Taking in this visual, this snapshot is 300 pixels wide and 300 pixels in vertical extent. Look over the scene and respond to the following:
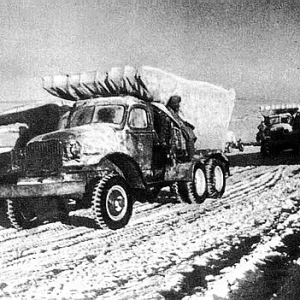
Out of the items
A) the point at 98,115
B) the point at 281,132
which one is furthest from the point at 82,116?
the point at 281,132

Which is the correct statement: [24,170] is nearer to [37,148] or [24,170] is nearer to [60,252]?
[37,148]

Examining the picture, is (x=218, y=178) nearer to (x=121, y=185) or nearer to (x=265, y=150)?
(x=121, y=185)

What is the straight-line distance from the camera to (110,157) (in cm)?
443

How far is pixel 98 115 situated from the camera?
16.1 ft

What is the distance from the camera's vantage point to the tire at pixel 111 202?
4016 millimetres

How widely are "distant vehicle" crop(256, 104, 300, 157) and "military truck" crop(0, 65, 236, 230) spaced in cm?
765

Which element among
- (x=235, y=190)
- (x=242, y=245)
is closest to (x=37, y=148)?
(x=242, y=245)

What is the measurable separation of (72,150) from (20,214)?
85 centimetres

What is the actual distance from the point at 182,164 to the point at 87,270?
2513mm

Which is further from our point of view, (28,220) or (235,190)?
(235,190)

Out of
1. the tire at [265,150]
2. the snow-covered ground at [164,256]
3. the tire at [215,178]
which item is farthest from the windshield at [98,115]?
the tire at [265,150]

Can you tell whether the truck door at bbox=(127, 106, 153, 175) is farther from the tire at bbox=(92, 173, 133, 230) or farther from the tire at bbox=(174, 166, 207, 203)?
the tire at bbox=(174, 166, 207, 203)

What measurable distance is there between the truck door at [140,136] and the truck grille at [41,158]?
2.59 ft

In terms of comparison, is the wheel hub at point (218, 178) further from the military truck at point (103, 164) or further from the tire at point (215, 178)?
the military truck at point (103, 164)
